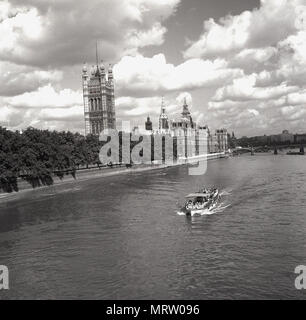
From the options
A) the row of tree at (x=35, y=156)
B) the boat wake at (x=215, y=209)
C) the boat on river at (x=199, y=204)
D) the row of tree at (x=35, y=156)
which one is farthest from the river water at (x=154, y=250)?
the row of tree at (x=35, y=156)

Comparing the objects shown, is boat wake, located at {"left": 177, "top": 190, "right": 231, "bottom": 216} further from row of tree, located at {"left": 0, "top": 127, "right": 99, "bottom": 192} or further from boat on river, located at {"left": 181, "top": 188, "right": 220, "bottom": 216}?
row of tree, located at {"left": 0, "top": 127, "right": 99, "bottom": 192}

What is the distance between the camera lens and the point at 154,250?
115 ft

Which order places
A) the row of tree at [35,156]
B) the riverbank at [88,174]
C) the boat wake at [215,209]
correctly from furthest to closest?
the riverbank at [88,174]
the row of tree at [35,156]
the boat wake at [215,209]

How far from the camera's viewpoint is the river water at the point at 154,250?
27141 millimetres

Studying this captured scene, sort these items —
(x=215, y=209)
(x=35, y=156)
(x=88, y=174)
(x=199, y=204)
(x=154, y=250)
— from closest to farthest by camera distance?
(x=154, y=250), (x=199, y=204), (x=215, y=209), (x=35, y=156), (x=88, y=174)

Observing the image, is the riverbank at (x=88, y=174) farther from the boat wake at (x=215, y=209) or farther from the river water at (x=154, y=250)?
the boat wake at (x=215, y=209)

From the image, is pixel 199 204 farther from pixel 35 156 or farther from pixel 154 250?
pixel 35 156

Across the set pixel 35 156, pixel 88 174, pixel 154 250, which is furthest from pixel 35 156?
pixel 154 250

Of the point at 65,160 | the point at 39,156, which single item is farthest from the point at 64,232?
the point at 65,160

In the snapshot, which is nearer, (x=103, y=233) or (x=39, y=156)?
(x=103, y=233)
